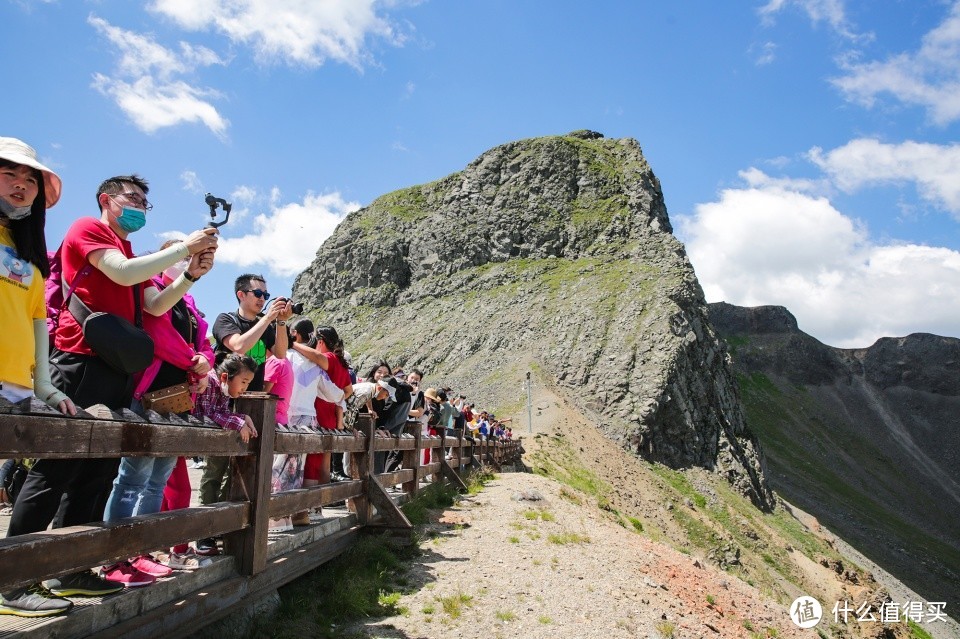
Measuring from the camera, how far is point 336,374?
26.5 feet

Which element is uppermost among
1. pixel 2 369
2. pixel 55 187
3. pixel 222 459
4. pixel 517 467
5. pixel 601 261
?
pixel 601 261

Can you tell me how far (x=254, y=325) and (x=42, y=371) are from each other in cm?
274

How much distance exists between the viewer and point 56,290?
4117mm

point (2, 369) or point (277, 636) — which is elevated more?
point (2, 369)

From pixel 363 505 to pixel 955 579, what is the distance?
3190 inches

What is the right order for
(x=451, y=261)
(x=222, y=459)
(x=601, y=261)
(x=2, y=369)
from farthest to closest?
(x=451, y=261), (x=601, y=261), (x=222, y=459), (x=2, y=369)

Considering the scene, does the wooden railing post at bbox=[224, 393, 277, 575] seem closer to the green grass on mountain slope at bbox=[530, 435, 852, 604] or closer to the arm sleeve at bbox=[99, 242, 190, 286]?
the arm sleeve at bbox=[99, 242, 190, 286]

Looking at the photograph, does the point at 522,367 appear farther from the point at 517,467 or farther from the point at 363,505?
the point at 363,505

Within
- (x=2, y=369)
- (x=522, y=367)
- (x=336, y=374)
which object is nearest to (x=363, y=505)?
(x=336, y=374)

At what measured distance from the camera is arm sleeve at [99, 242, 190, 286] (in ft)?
12.7

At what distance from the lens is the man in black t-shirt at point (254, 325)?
5945 mm

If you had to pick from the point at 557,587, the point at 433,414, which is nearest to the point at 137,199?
the point at 557,587

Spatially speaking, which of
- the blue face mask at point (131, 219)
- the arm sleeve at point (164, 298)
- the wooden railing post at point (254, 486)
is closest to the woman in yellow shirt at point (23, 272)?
the blue face mask at point (131, 219)

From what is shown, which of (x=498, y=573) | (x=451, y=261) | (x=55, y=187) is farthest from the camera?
(x=451, y=261)
